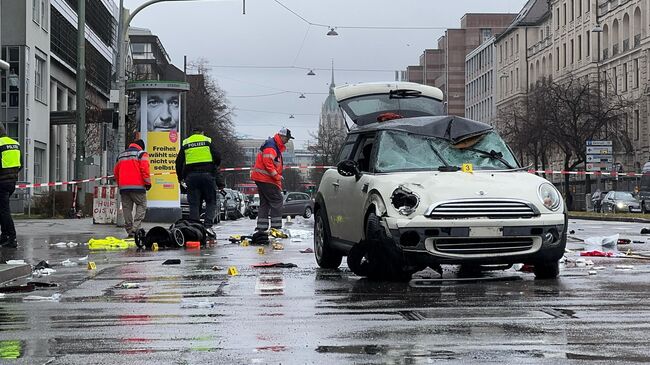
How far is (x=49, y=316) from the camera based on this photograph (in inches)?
335

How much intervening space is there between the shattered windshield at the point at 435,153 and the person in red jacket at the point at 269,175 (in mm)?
6855

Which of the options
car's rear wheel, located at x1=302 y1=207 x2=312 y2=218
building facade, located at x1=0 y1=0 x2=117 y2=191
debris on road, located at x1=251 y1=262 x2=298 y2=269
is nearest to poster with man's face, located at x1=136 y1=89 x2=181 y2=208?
building facade, located at x1=0 y1=0 x2=117 y2=191

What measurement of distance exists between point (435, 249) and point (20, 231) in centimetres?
1599

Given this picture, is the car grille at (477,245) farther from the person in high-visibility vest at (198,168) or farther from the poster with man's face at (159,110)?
the poster with man's face at (159,110)

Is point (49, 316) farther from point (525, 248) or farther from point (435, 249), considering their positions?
point (525, 248)

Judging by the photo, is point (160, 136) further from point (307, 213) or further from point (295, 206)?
point (307, 213)

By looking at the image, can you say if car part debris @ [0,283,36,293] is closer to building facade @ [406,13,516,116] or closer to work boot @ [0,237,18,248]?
work boot @ [0,237,18,248]

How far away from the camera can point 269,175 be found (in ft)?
61.3

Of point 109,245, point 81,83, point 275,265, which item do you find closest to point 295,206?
point 81,83

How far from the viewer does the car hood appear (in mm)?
10383

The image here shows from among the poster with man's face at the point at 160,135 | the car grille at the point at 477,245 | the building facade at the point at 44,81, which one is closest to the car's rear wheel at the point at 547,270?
the car grille at the point at 477,245

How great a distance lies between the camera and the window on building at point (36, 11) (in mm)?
51500

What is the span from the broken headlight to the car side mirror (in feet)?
3.96

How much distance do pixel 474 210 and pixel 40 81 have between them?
46363 millimetres
